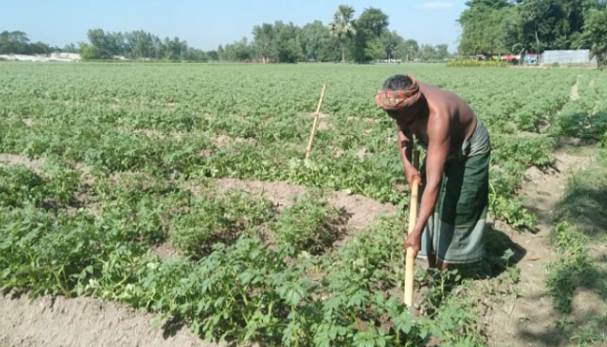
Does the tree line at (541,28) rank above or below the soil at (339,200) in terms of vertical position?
above

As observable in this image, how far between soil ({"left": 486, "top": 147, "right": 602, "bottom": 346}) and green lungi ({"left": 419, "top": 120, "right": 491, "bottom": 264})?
1.70 ft

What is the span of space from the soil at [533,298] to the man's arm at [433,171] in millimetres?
1100

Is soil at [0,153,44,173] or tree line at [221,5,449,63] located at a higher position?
tree line at [221,5,449,63]

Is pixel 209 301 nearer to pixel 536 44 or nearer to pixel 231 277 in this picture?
pixel 231 277

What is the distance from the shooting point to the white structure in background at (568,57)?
55750mm

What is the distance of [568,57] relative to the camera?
58.3m

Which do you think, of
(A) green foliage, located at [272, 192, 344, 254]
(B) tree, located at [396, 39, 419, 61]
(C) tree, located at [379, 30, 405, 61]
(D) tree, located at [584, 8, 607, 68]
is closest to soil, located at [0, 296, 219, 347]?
(A) green foliage, located at [272, 192, 344, 254]

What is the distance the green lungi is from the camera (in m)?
3.72

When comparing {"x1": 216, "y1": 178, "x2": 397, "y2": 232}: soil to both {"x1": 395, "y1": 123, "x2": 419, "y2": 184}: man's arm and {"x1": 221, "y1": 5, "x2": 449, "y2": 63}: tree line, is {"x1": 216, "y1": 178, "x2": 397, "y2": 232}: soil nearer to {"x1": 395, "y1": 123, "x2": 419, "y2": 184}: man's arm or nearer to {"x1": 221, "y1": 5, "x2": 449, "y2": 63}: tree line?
{"x1": 395, "y1": 123, "x2": 419, "y2": 184}: man's arm

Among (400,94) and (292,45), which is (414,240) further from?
(292,45)

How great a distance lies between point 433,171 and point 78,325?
9.49 feet

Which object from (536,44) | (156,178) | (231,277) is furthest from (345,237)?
(536,44)

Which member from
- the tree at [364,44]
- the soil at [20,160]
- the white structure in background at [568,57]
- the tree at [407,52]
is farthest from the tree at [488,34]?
the soil at [20,160]

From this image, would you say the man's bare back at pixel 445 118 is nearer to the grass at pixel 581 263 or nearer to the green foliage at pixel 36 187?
the grass at pixel 581 263
